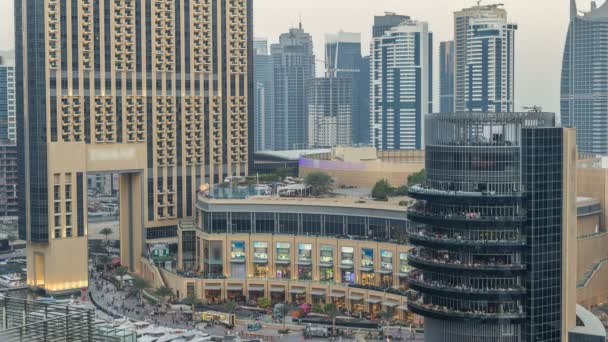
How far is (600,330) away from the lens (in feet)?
324

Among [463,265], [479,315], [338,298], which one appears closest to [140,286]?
[338,298]

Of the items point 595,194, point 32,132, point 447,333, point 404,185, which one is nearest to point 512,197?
point 447,333

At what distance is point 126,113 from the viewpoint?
166m

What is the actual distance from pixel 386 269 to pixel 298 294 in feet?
44.2

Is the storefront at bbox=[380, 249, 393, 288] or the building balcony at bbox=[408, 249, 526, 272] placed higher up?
the building balcony at bbox=[408, 249, 526, 272]

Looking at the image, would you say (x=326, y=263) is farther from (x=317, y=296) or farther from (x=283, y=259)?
(x=283, y=259)

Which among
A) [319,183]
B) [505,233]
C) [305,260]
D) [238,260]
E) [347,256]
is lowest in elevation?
[238,260]

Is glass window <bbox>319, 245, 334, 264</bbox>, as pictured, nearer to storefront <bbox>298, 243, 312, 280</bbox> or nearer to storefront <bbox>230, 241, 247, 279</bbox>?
storefront <bbox>298, 243, 312, 280</bbox>

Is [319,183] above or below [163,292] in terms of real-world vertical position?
above

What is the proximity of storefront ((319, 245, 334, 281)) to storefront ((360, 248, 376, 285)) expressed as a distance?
196 inches

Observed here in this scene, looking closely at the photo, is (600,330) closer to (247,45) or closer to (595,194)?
(595,194)

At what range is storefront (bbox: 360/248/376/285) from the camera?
5556 inches

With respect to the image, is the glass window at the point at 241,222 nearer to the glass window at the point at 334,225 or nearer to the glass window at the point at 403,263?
the glass window at the point at 334,225

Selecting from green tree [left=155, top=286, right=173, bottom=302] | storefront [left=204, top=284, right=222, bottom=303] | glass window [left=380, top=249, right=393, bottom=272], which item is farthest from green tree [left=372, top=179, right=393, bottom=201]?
green tree [left=155, top=286, right=173, bottom=302]
